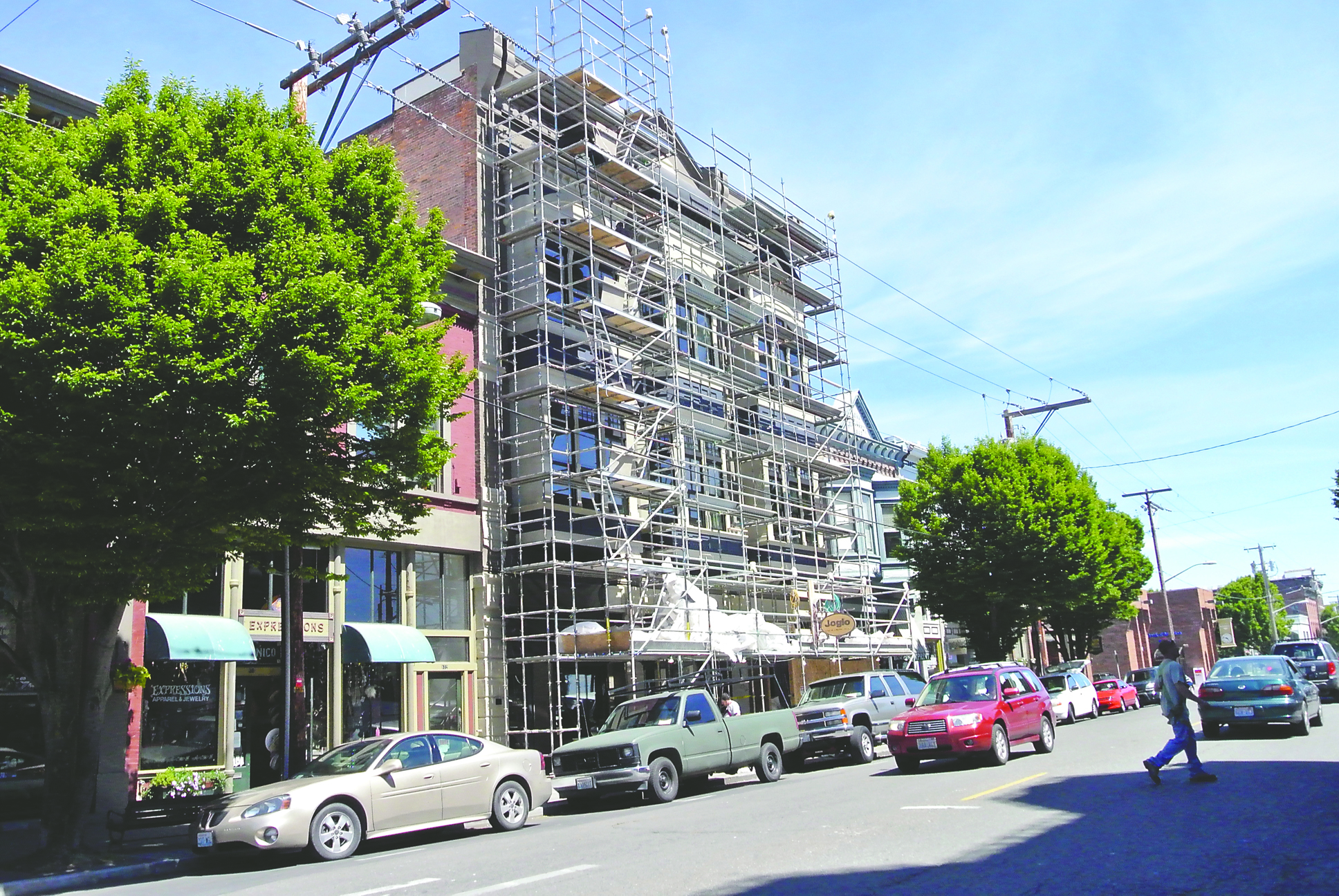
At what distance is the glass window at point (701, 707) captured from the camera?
1667 cm

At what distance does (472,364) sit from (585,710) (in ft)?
27.5

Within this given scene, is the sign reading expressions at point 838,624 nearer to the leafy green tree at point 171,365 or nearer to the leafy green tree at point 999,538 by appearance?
the leafy green tree at point 999,538

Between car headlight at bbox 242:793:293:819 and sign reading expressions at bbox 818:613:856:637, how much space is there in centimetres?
1762

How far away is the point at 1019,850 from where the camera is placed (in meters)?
8.66

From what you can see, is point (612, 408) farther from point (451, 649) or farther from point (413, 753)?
point (413, 753)

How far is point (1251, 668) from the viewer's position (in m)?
19.4

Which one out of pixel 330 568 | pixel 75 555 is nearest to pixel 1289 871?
pixel 75 555

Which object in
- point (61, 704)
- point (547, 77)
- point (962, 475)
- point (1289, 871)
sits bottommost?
point (1289, 871)

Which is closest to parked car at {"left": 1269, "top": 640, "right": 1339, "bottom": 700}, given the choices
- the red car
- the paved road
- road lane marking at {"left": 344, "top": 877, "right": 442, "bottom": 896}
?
the red car

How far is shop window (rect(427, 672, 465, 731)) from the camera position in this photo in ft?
72.2

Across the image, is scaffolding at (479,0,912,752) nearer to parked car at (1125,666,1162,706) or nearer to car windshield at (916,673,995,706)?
car windshield at (916,673,995,706)

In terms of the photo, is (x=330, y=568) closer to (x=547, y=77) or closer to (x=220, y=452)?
(x=220, y=452)

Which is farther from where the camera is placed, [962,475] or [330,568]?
[962,475]

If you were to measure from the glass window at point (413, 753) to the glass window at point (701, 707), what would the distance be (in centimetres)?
453
